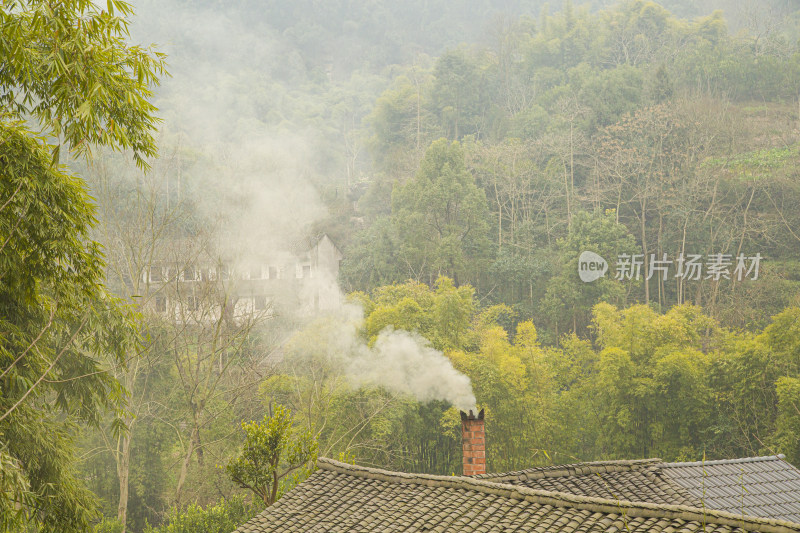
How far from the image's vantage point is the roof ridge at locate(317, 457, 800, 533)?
4566 mm

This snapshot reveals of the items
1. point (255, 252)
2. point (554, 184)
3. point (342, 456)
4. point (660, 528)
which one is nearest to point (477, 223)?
point (554, 184)

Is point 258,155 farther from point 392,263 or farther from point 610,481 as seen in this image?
point 610,481

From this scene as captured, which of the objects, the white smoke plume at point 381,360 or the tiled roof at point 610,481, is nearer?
the tiled roof at point 610,481

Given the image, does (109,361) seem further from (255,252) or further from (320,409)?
(255,252)

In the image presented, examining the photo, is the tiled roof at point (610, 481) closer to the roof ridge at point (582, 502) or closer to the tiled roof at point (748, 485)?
the tiled roof at point (748, 485)

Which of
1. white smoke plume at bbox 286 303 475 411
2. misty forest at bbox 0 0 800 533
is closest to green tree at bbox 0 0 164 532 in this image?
misty forest at bbox 0 0 800 533

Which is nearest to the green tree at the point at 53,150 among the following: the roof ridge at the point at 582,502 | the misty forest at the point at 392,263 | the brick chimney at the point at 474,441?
the misty forest at the point at 392,263

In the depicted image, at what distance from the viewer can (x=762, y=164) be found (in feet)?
83.2

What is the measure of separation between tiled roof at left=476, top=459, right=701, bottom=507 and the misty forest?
4148mm

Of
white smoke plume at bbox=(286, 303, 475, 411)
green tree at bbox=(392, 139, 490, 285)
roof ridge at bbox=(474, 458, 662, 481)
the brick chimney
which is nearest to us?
roof ridge at bbox=(474, 458, 662, 481)

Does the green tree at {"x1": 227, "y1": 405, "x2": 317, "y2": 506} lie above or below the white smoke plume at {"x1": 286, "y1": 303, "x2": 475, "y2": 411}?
below

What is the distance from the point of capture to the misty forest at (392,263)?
540cm

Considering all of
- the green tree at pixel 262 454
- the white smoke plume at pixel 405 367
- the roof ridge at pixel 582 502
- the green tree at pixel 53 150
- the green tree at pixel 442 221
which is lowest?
the green tree at pixel 262 454

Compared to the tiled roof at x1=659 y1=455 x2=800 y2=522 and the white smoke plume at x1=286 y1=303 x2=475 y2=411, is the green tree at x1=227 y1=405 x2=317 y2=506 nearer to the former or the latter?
the tiled roof at x1=659 y1=455 x2=800 y2=522
